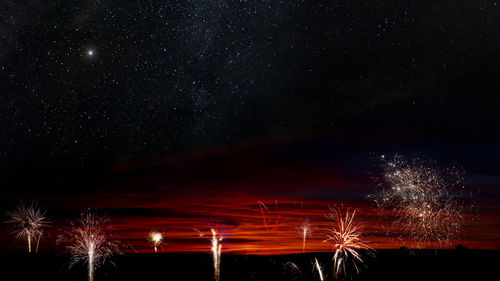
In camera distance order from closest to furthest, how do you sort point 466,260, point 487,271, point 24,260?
point 487,271 < point 24,260 < point 466,260

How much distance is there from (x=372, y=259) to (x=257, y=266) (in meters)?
32.6

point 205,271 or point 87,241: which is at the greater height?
point 87,241

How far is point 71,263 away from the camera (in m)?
99.2

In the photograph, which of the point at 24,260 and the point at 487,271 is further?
the point at 24,260

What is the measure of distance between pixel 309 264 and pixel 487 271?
142ft

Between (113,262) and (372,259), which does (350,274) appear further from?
(113,262)

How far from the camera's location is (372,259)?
4628 inches

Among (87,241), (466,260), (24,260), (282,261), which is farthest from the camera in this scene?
(282,261)

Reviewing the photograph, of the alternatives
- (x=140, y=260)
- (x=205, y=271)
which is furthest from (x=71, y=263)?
(x=205, y=271)

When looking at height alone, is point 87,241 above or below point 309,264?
above

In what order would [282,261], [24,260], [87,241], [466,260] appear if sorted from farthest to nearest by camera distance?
[282,261] < [466,260] < [24,260] < [87,241]

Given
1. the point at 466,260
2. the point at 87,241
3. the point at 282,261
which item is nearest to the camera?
the point at 87,241

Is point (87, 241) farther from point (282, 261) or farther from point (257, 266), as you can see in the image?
point (282, 261)

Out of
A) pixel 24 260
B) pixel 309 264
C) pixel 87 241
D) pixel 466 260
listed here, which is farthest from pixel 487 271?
pixel 24 260
